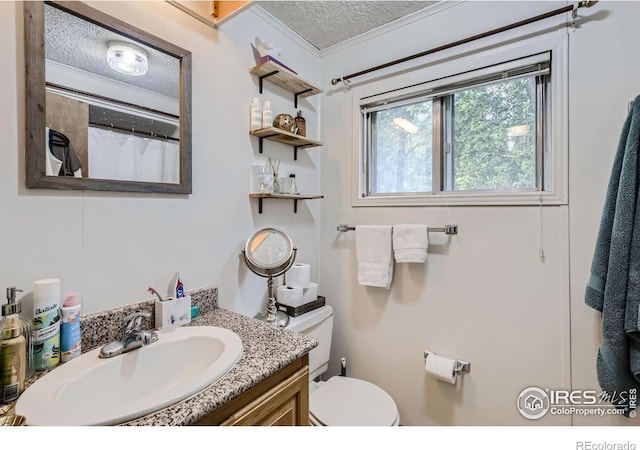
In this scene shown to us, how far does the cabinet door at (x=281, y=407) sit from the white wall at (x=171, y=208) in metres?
0.57

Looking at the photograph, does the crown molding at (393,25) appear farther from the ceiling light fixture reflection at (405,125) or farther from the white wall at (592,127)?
the white wall at (592,127)

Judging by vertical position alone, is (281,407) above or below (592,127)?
below

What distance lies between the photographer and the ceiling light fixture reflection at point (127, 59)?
0.94 metres

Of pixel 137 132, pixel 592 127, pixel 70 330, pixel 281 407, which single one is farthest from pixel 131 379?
pixel 592 127

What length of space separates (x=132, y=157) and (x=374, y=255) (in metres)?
1.18

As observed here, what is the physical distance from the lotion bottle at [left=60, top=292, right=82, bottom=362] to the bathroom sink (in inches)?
1.1

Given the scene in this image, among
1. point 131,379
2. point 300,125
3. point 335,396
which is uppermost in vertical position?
point 300,125

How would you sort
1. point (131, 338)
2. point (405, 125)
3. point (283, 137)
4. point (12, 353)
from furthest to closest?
1. point (405, 125)
2. point (283, 137)
3. point (131, 338)
4. point (12, 353)

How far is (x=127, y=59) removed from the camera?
0.98 meters

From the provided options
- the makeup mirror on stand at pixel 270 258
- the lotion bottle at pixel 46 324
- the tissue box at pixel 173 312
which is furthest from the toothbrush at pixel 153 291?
the makeup mirror on stand at pixel 270 258

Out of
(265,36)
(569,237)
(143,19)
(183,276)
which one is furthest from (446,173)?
(143,19)

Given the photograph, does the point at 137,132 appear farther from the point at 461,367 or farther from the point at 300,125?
the point at 461,367

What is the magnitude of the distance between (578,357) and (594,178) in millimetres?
727

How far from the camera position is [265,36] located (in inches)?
57.6
